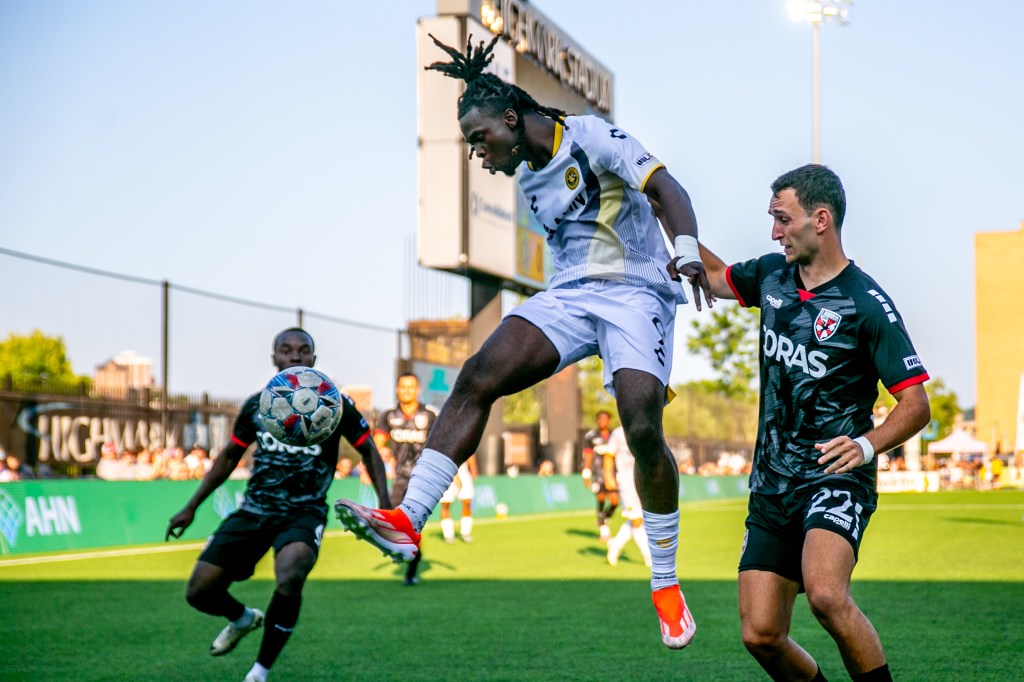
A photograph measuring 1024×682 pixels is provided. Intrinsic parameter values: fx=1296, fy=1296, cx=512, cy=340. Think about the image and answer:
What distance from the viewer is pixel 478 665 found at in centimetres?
756

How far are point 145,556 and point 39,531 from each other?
1318 millimetres

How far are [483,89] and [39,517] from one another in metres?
12.3

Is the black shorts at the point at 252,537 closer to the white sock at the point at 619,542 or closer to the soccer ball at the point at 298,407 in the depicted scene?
the soccer ball at the point at 298,407

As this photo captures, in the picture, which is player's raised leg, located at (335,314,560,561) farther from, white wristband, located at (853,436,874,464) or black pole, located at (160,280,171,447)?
black pole, located at (160,280,171,447)

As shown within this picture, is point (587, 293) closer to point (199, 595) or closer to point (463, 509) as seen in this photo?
point (199, 595)

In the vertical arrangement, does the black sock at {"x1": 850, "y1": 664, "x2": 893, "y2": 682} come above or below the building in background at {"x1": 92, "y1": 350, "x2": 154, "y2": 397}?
below

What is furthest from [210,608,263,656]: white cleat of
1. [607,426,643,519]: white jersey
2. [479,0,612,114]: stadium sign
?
[479,0,612,114]: stadium sign

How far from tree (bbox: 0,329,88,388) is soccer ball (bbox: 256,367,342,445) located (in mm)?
11909

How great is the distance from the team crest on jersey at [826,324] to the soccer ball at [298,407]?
2.78 m

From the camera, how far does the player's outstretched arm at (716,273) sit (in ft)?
17.4

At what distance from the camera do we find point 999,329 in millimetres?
103312

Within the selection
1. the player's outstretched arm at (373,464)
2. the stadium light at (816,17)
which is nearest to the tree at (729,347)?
the stadium light at (816,17)

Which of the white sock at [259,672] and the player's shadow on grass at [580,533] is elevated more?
the white sock at [259,672]

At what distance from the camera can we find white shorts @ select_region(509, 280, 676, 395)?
17.7 ft
